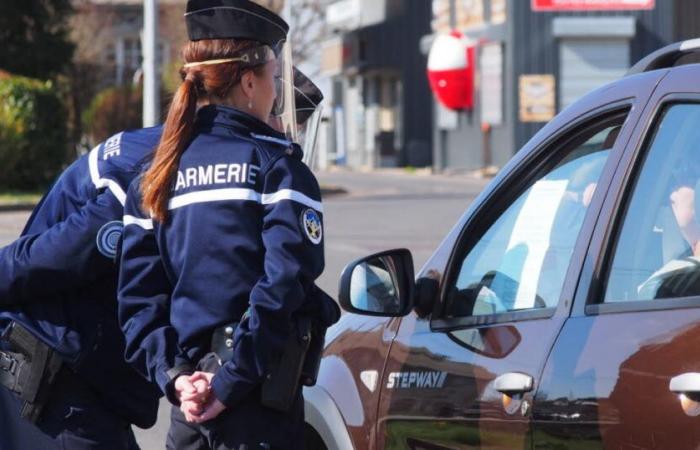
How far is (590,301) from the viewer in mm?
3197

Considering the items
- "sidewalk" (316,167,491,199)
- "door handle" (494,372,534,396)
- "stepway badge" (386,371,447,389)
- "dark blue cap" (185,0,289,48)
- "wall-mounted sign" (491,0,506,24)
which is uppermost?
"wall-mounted sign" (491,0,506,24)

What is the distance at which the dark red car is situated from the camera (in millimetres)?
2934

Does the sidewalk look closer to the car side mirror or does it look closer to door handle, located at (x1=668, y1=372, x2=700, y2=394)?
the car side mirror

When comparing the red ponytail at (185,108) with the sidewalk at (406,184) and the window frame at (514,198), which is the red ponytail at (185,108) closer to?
the window frame at (514,198)

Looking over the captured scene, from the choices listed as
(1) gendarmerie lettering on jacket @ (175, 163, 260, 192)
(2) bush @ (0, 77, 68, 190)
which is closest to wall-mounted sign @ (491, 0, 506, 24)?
(2) bush @ (0, 77, 68, 190)

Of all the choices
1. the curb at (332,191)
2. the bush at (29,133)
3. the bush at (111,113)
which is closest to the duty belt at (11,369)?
the bush at (29,133)

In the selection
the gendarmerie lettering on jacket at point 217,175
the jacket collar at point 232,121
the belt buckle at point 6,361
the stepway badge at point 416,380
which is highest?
the jacket collar at point 232,121

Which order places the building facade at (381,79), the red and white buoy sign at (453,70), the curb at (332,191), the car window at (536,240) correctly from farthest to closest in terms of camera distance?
the building facade at (381,79) < the red and white buoy sign at (453,70) < the curb at (332,191) < the car window at (536,240)

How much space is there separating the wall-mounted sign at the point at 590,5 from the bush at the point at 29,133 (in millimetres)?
14080

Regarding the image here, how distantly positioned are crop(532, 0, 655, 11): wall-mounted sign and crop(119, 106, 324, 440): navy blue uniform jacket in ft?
109

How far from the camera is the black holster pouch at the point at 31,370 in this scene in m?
3.66

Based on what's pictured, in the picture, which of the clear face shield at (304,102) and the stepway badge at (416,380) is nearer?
the stepway badge at (416,380)

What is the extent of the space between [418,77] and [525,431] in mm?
46007

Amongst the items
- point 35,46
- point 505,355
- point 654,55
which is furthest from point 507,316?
point 35,46
